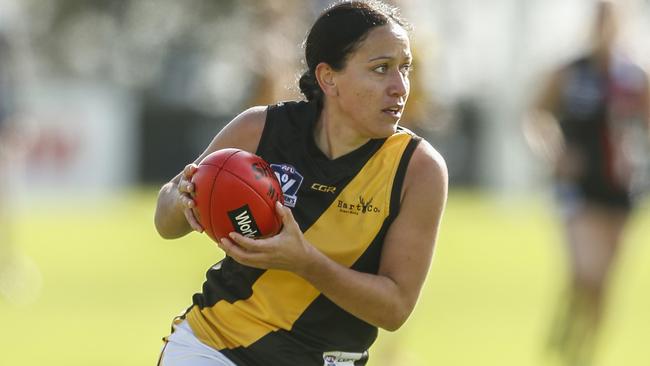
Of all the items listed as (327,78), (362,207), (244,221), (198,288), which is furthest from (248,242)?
(198,288)

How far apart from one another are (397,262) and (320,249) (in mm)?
244

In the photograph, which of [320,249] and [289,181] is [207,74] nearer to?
[289,181]

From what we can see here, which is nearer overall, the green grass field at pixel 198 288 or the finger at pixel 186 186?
the finger at pixel 186 186

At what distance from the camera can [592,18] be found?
9781mm

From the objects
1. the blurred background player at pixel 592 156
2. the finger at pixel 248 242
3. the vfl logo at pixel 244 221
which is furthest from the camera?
the blurred background player at pixel 592 156

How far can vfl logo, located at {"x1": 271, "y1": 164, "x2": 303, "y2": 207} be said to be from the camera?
183 inches

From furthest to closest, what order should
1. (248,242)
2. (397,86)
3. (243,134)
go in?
(243,134), (397,86), (248,242)

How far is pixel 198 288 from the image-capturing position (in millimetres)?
12438

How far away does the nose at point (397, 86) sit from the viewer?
14.8 ft

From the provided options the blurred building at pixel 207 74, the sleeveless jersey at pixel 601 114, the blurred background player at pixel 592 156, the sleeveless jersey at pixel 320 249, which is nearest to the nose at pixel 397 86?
the sleeveless jersey at pixel 320 249

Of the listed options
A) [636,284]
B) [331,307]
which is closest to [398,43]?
[331,307]

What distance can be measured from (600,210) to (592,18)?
1306 millimetres

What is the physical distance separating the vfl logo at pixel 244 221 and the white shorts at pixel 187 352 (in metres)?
0.51

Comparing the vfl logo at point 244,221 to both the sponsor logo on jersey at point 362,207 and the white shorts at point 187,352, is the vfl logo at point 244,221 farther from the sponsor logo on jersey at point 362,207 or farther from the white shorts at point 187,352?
the white shorts at point 187,352
